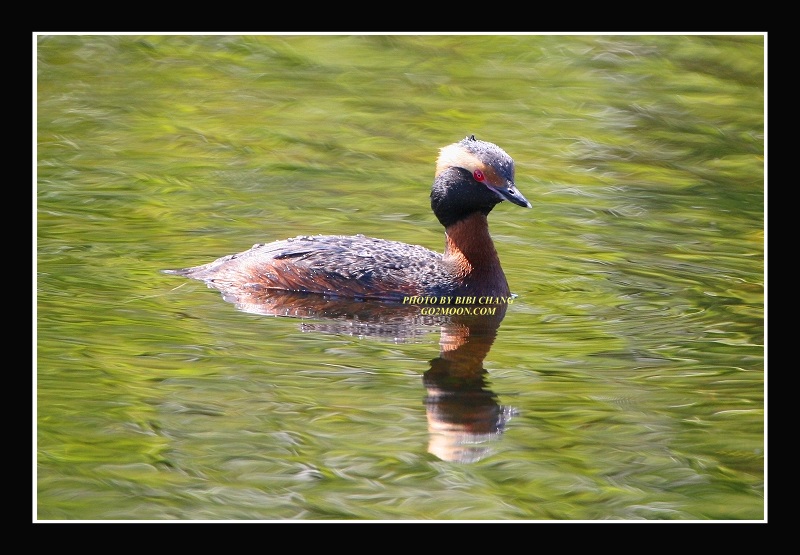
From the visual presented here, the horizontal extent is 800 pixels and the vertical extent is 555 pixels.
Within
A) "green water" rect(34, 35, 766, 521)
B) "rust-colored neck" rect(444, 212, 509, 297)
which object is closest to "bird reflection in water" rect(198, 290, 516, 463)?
"green water" rect(34, 35, 766, 521)

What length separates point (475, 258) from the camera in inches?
477

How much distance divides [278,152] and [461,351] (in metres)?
5.43

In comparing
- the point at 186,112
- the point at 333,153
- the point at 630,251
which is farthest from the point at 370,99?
the point at 630,251

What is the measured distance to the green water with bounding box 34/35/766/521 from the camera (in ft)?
29.1

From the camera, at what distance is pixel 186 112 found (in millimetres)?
15867

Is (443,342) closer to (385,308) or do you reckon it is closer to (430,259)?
(385,308)

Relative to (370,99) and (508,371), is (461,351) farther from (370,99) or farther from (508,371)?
(370,99)

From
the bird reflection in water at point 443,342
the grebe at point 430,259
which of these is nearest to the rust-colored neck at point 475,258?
the grebe at point 430,259

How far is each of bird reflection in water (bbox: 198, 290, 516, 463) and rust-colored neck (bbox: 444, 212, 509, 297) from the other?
0.82 ft

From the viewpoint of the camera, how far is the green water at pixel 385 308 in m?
8.88

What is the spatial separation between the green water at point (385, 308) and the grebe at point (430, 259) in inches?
14.4

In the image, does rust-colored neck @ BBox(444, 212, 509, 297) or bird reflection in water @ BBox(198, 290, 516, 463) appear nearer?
bird reflection in water @ BBox(198, 290, 516, 463)

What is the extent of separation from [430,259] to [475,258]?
0.41 m

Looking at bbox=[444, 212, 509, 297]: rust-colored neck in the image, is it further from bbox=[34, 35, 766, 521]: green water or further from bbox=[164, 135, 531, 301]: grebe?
bbox=[34, 35, 766, 521]: green water
